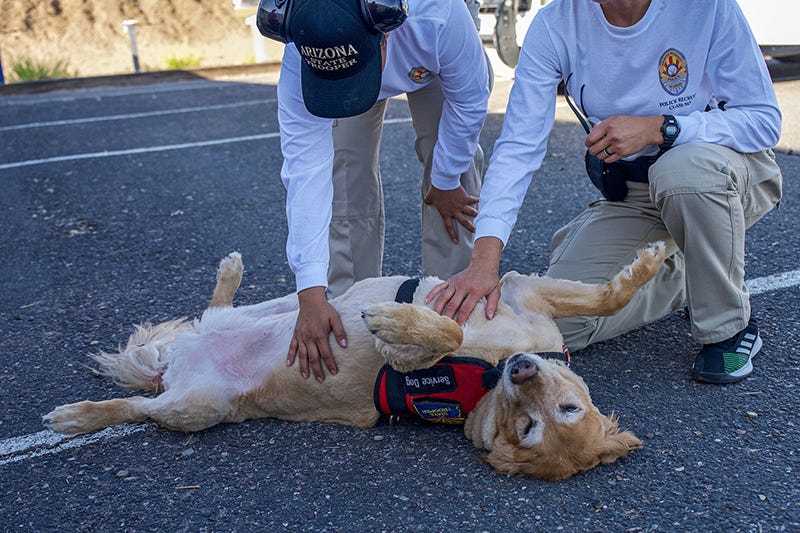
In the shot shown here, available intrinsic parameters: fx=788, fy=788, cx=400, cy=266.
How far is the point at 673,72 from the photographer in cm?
311

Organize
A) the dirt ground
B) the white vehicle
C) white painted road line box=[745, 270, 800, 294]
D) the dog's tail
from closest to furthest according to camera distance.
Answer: the dog's tail, white painted road line box=[745, 270, 800, 294], the white vehicle, the dirt ground

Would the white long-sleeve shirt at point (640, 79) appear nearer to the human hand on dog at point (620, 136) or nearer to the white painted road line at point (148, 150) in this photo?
the human hand on dog at point (620, 136)

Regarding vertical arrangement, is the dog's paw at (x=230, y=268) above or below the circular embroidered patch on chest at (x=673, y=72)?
below

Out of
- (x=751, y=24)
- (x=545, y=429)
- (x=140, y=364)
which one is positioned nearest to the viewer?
(x=545, y=429)

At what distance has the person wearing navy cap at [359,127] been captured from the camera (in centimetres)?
261

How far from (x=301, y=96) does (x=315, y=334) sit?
934 mm

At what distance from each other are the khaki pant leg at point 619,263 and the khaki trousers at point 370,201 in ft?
1.97

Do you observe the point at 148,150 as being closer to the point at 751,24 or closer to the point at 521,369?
the point at 521,369

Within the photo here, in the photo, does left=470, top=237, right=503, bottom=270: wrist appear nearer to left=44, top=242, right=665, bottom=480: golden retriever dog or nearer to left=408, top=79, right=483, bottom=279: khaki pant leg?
left=44, top=242, right=665, bottom=480: golden retriever dog

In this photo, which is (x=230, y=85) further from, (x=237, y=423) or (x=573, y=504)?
(x=573, y=504)

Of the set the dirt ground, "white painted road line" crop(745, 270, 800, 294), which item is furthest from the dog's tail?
the dirt ground

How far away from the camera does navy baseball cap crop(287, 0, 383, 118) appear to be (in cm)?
252

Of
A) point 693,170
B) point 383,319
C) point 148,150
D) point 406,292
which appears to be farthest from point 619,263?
point 148,150

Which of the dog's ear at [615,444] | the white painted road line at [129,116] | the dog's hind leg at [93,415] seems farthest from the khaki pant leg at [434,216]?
the white painted road line at [129,116]
